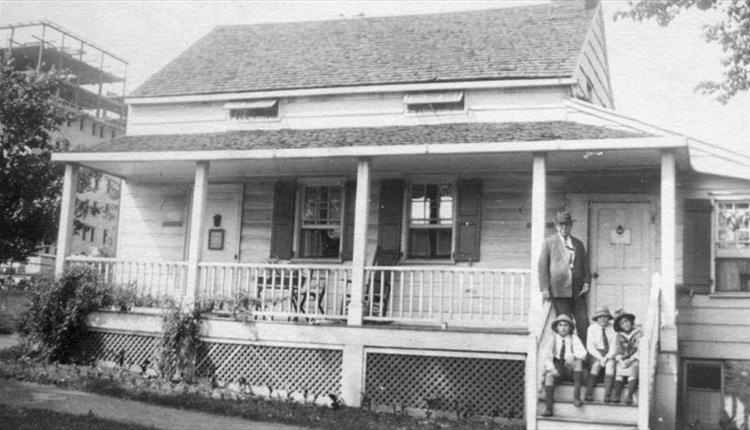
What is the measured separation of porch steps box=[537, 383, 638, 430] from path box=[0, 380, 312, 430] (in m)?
2.99

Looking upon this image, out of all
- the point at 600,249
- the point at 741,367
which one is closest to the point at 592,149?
the point at 600,249

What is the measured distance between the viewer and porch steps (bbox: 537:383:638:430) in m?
8.12

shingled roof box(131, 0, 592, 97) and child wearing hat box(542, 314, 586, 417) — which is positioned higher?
shingled roof box(131, 0, 592, 97)

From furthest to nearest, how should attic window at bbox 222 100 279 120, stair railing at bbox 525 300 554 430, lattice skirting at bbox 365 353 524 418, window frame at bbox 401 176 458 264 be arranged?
attic window at bbox 222 100 279 120, window frame at bbox 401 176 458 264, lattice skirting at bbox 365 353 524 418, stair railing at bbox 525 300 554 430

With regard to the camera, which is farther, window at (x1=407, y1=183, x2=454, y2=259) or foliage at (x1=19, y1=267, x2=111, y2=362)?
window at (x1=407, y1=183, x2=454, y2=259)

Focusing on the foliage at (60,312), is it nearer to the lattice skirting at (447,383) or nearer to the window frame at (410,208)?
the lattice skirting at (447,383)

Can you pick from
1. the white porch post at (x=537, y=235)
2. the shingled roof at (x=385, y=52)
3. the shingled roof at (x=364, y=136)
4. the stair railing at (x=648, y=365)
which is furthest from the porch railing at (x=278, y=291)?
the stair railing at (x=648, y=365)

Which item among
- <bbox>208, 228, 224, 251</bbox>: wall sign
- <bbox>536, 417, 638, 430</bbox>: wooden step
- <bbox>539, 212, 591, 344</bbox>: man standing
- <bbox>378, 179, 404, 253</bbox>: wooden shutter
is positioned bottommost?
<bbox>536, 417, 638, 430</bbox>: wooden step

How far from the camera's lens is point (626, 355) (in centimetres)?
861

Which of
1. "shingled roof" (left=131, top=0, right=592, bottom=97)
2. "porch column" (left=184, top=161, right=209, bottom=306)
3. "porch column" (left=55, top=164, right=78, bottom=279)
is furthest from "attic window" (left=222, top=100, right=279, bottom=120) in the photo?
"porch column" (left=55, top=164, right=78, bottom=279)

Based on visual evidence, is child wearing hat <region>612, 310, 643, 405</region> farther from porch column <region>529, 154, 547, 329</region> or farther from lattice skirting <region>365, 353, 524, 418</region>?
lattice skirting <region>365, 353, 524, 418</region>

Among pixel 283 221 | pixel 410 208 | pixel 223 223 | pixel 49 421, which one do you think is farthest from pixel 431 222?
pixel 49 421

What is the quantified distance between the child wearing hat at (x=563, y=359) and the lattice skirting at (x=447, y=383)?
1.50 m

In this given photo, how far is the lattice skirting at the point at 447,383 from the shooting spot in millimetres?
10406
